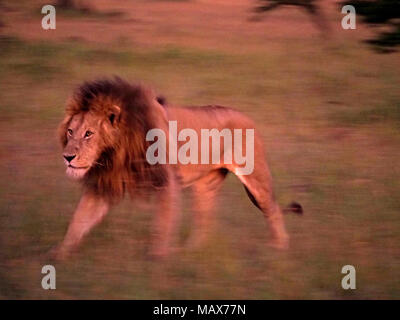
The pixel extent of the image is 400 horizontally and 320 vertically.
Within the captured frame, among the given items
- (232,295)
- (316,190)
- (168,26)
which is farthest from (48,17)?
(232,295)

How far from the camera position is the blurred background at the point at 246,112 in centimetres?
461

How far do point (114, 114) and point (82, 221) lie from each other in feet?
2.14

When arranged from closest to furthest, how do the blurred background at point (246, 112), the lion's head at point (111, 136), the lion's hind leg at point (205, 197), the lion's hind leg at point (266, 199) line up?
the blurred background at point (246, 112), the lion's head at point (111, 136), the lion's hind leg at point (266, 199), the lion's hind leg at point (205, 197)


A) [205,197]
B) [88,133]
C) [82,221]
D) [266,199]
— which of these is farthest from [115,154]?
[266,199]

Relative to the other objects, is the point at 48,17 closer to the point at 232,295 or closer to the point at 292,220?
the point at 292,220

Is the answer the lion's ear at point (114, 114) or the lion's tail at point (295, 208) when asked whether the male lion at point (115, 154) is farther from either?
the lion's tail at point (295, 208)

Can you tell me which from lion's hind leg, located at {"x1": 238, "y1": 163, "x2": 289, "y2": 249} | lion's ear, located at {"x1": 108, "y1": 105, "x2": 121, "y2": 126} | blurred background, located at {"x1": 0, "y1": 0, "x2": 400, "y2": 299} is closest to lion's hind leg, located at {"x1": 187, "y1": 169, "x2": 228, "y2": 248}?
blurred background, located at {"x1": 0, "y1": 0, "x2": 400, "y2": 299}

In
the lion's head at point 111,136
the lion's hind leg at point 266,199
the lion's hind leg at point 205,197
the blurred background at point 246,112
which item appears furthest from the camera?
the lion's hind leg at point 205,197

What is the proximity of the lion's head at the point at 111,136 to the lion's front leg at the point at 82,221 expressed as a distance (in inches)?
2.7

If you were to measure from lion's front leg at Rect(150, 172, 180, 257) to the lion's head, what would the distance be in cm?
7

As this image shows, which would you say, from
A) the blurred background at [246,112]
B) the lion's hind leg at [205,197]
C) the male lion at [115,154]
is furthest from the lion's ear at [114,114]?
the lion's hind leg at [205,197]

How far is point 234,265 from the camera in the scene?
15.4 feet

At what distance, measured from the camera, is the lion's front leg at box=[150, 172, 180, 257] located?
4762mm

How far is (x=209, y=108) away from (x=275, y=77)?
4054 mm
